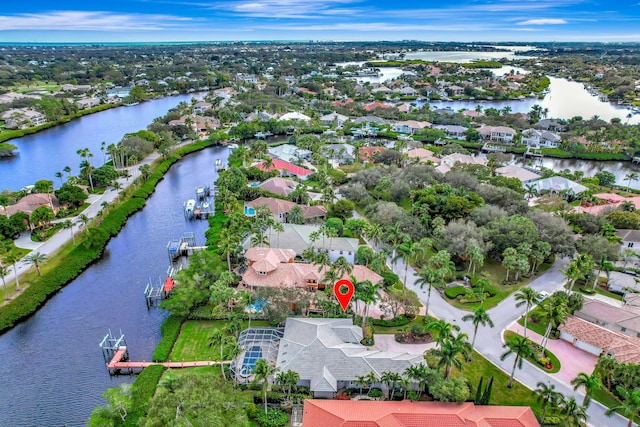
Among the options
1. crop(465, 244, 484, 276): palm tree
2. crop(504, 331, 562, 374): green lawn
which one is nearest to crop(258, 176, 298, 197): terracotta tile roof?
crop(465, 244, 484, 276): palm tree

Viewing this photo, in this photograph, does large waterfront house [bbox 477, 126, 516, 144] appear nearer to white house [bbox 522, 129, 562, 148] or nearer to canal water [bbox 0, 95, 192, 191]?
white house [bbox 522, 129, 562, 148]

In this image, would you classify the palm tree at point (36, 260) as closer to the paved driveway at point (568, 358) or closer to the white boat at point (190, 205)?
the white boat at point (190, 205)

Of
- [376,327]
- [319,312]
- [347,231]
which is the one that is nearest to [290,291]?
[319,312]

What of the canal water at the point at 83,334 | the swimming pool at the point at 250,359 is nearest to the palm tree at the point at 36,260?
the canal water at the point at 83,334

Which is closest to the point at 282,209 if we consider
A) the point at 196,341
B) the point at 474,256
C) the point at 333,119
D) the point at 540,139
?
the point at 196,341

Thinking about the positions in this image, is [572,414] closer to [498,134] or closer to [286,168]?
[286,168]

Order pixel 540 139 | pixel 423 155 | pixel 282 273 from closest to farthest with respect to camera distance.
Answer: pixel 282 273, pixel 423 155, pixel 540 139
